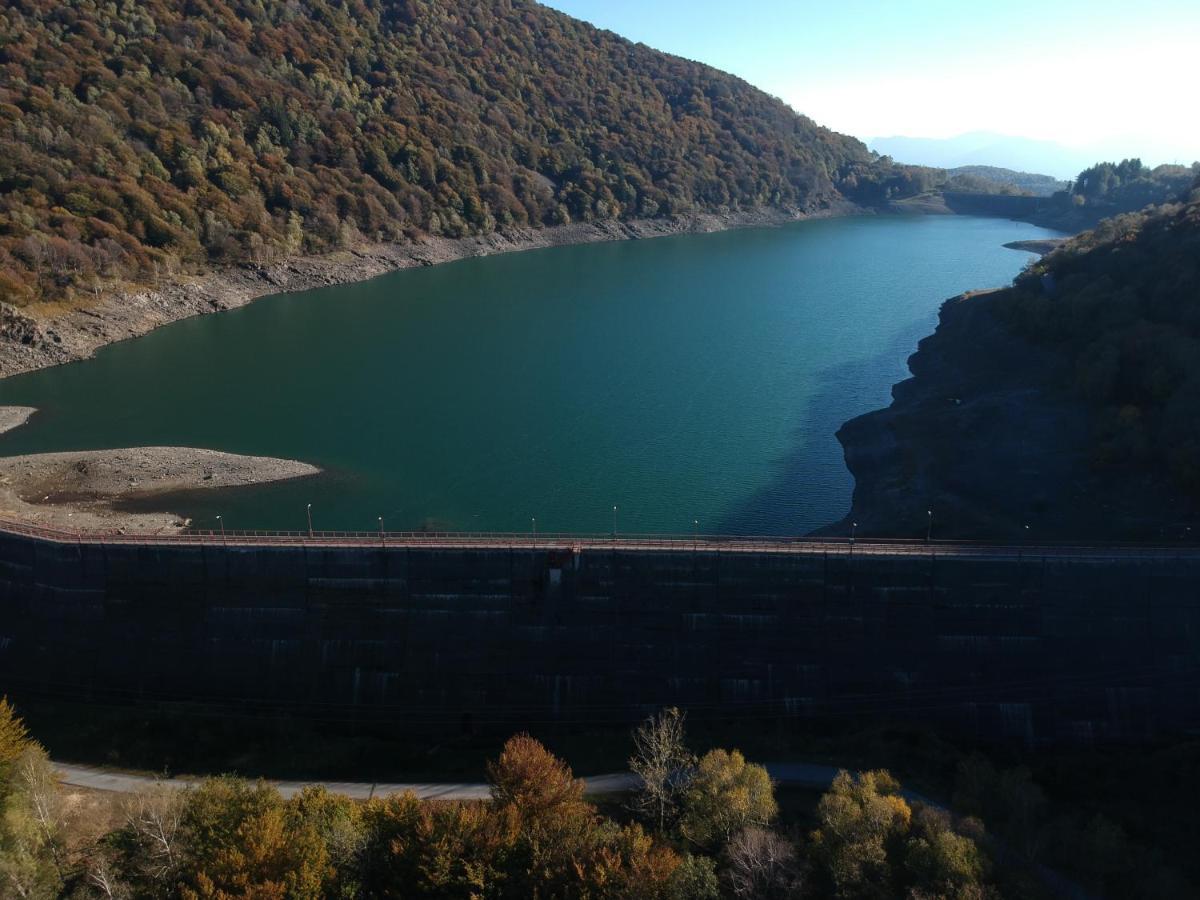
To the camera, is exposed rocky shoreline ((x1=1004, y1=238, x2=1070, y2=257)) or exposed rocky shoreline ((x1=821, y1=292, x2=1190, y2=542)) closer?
exposed rocky shoreline ((x1=821, y1=292, x2=1190, y2=542))

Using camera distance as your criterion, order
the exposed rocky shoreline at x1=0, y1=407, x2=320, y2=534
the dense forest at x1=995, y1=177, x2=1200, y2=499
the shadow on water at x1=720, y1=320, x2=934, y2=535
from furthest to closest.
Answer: the shadow on water at x1=720, y1=320, x2=934, y2=535 < the dense forest at x1=995, y1=177, x2=1200, y2=499 < the exposed rocky shoreline at x1=0, y1=407, x2=320, y2=534

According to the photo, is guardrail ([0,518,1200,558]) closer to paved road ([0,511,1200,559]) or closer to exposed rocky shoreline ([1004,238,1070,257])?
paved road ([0,511,1200,559])

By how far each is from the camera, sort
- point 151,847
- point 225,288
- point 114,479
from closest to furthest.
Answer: point 151,847 < point 114,479 < point 225,288

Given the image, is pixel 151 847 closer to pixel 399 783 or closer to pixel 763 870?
pixel 399 783

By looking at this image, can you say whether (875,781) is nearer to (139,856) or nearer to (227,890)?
(227,890)

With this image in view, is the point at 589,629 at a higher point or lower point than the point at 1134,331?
lower

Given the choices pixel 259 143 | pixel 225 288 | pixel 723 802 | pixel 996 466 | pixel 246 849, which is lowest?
pixel 723 802

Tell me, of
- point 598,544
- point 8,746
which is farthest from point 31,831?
point 598,544

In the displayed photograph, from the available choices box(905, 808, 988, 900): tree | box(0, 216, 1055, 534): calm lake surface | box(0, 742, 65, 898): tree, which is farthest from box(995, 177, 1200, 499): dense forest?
box(0, 742, 65, 898): tree
